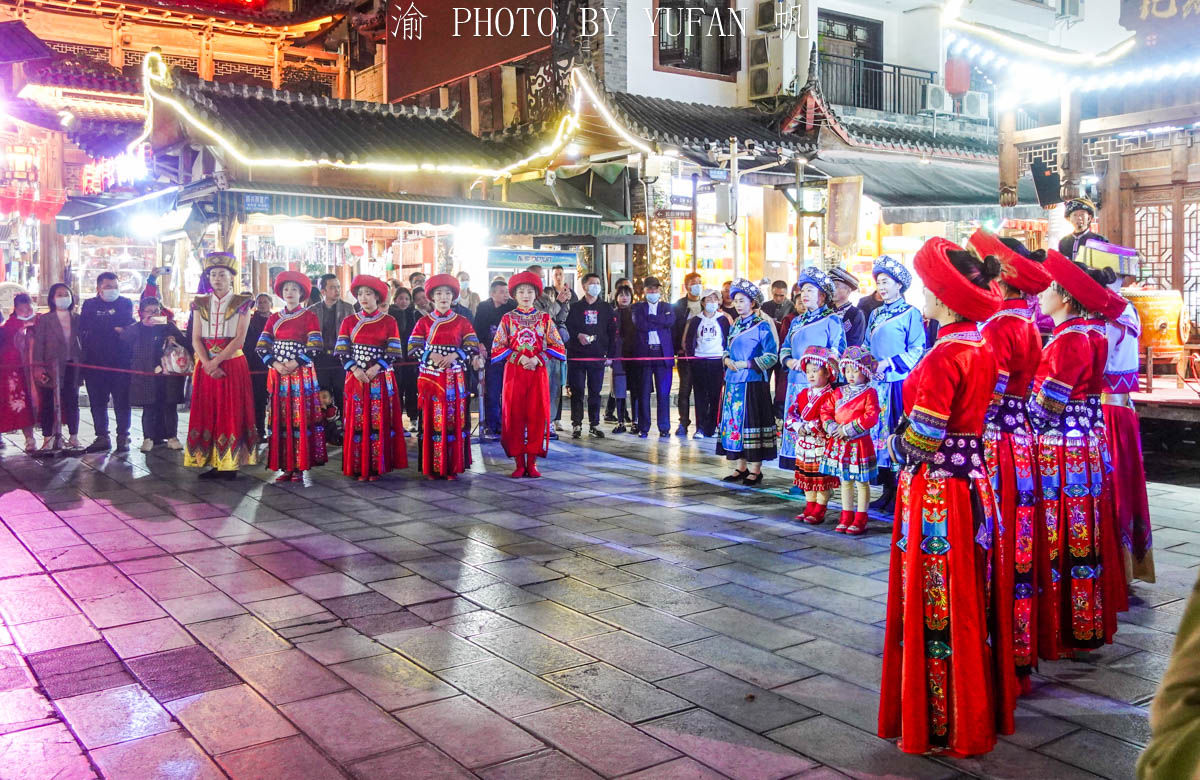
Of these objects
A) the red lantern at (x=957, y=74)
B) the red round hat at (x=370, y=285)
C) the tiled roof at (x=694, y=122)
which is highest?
the red lantern at (x=957, y=74)

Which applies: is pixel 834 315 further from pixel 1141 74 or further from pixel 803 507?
pixel 1141 74

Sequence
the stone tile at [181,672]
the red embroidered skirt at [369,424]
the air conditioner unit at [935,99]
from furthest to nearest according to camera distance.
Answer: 1. the air conditioner unit at [935,99]
2. the red embroidered skirt at [369,424]
3. the stone tile at [181,672]

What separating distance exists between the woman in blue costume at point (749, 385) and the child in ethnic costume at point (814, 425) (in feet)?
2.89

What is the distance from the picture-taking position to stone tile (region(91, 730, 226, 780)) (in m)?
3.71

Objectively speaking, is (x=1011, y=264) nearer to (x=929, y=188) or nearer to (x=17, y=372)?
(x=17, y=372)

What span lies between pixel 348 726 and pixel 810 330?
187 inches

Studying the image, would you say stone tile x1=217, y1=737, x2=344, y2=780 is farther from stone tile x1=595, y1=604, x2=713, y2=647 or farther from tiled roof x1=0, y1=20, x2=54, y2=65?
tiled roof x1=0, y1=20, x2=54, y2=65

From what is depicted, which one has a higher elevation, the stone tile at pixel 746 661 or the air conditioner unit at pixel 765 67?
the air conditioner unit at pixel 765 67

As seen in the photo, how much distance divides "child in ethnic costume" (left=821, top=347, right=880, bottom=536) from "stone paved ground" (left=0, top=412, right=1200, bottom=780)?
233 mm

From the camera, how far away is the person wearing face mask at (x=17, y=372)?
1102cm

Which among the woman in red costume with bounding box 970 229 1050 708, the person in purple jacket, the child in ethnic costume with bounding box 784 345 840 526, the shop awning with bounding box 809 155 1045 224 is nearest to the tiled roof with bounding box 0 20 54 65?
the person in purple jacket

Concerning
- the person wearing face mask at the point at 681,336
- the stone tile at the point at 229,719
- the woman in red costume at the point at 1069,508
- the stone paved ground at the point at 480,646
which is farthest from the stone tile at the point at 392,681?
the person wearing face mask at the point at 681,336

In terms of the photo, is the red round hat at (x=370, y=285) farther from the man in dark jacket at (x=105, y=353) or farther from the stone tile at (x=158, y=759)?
the stone tile at (x=158, y=759)

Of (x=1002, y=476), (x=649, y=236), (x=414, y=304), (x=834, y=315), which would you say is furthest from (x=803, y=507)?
(x=649, y=236)
